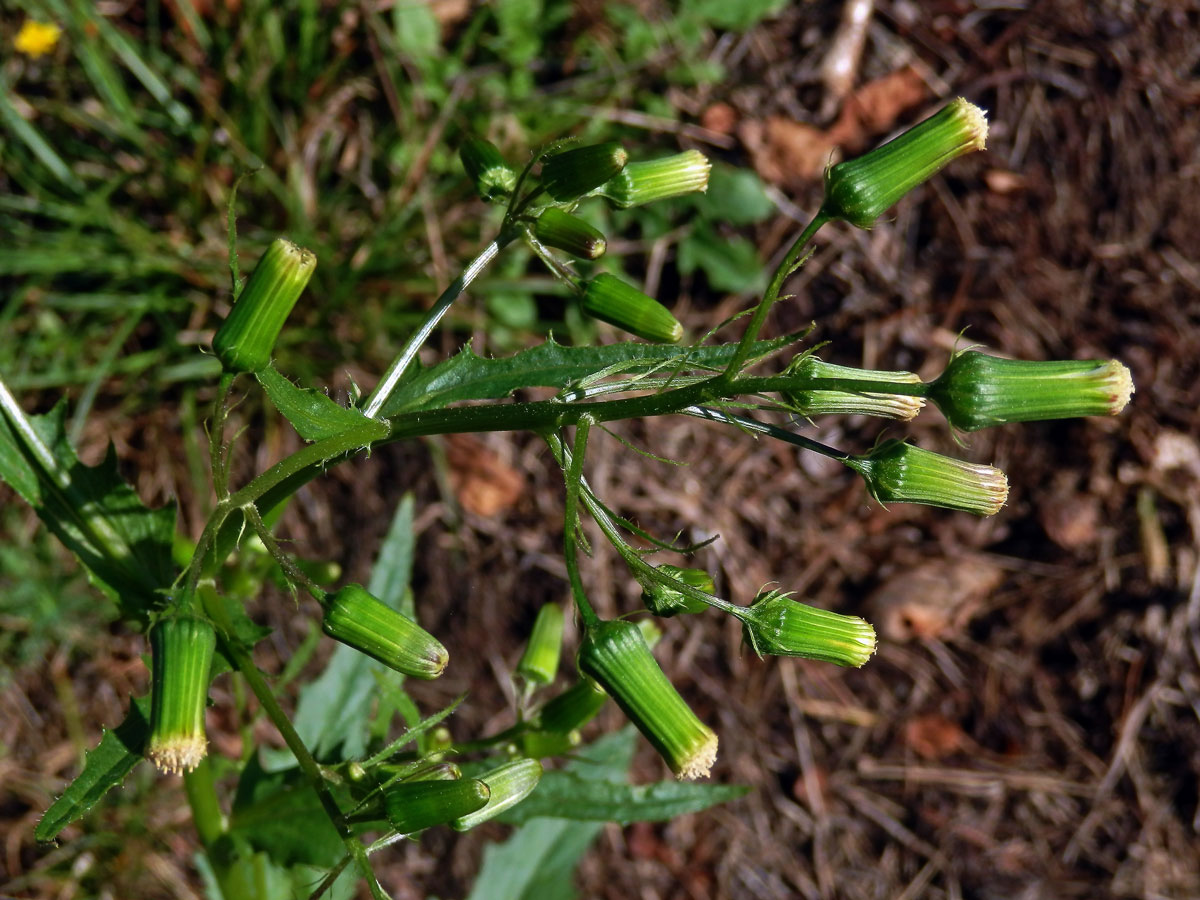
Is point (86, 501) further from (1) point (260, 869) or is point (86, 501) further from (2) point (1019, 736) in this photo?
(2) point (1019, 736)

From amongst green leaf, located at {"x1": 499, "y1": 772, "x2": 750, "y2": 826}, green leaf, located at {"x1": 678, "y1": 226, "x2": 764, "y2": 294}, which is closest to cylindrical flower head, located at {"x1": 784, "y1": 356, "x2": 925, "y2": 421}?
green leaf, located at {"x1": 499, "y1": 772, "x2": 750, "y2": 826}

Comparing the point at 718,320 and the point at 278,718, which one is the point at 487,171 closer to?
the point at 278,718

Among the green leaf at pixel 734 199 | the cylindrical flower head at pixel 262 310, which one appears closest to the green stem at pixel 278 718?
the cylindrical flower head at pixel 262 310

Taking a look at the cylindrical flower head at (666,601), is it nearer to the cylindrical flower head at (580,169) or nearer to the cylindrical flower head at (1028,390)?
the cylindrical flower head at (1028,390)

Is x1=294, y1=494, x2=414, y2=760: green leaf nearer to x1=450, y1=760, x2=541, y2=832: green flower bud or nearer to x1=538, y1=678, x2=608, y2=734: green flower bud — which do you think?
x1=538, y1=678, x2=608, y2=734: green flower bud

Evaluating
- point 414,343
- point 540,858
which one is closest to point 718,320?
point 540,858
